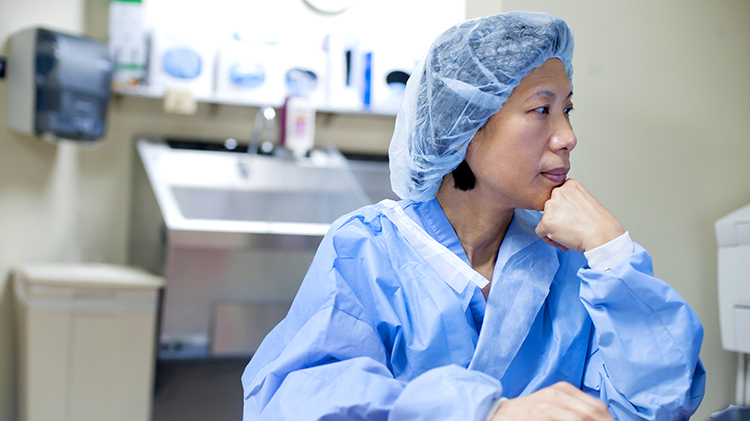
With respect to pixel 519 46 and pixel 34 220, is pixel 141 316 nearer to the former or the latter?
pixel 34 220

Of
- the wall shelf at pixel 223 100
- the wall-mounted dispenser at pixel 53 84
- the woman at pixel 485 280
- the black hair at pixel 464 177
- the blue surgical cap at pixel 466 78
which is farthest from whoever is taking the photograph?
the wall shelf at pixel 223 100

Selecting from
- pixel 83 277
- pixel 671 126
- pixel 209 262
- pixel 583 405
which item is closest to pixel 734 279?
pixel 671 126

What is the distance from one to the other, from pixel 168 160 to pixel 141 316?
33.2 inches

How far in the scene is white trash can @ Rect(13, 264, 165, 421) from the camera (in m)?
1.80

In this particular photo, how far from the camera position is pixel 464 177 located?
3.32 feet

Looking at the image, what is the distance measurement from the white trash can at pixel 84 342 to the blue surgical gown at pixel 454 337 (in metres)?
1.12

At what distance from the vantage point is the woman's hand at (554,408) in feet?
2.18

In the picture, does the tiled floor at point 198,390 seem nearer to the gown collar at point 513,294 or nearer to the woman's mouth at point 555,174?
the gown collar at point 513,294

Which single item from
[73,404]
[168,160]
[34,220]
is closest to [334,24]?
[168,160]

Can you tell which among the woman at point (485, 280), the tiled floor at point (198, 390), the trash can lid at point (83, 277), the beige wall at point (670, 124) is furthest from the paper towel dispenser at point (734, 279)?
the trash can lid at point (83, 277)

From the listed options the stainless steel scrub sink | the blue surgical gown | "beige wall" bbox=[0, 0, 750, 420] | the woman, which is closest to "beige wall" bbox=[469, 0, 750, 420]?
"beige wall" bbox=[0, 0, 750, 420]

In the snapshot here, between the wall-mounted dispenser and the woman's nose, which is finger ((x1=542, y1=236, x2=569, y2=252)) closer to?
the woman's nose

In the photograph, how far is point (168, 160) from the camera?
2.46 meters

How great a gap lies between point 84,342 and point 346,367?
4.71 ft
